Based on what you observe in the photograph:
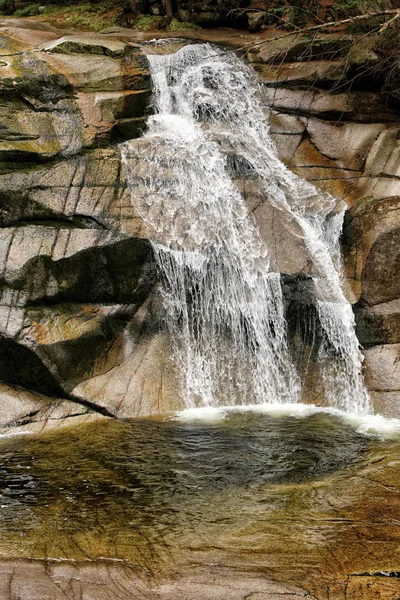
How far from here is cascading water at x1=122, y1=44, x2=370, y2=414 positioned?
33.2 feet

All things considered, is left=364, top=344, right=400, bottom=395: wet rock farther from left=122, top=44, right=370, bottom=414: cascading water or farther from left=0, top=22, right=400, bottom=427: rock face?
left=122, top=44, right=370, bottom=414: cascading water

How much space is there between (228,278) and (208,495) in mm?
4594

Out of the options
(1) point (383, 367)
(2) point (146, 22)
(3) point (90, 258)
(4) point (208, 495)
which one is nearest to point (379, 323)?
(1) point (383, 367)

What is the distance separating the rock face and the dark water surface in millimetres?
1011

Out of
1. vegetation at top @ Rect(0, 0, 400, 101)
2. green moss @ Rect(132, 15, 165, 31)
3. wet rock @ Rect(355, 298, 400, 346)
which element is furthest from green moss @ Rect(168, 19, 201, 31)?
wet rock @ Rect(355, 298, 400, 346)

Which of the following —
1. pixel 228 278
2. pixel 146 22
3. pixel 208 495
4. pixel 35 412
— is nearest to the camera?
pixel 208 495

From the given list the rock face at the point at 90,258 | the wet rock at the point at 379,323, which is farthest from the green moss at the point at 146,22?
the wet rock at the point at 379,323

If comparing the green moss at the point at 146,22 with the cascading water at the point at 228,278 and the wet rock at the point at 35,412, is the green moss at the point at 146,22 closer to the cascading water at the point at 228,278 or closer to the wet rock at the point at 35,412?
the cascading water at the point at 228,278

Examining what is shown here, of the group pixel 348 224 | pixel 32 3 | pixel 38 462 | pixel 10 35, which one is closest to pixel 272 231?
pixel 348 224

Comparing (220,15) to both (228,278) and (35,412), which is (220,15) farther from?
(35,412)

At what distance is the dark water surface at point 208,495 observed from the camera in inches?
207

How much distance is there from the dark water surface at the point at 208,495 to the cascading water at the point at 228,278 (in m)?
1.04

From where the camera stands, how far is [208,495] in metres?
6.59

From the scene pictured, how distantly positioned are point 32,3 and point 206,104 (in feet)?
30.0
